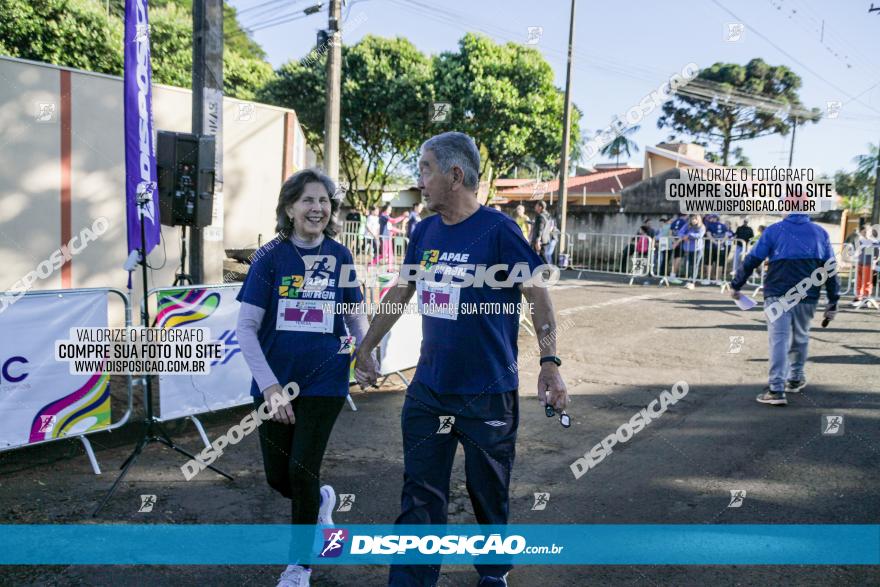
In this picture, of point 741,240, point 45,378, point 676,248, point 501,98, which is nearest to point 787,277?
point 45,378

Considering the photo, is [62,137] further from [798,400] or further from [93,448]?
[798,400]

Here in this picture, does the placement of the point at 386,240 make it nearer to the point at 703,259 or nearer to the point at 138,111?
the point at 703,259

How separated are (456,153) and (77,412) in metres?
3.80

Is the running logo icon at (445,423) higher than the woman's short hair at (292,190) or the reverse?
the reverse

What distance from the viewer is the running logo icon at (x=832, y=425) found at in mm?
5887

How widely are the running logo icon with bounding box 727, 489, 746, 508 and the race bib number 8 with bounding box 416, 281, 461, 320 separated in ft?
8.73

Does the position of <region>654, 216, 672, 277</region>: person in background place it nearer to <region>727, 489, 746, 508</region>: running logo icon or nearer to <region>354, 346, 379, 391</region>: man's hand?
<region>727, 489, 746, 508</region>: running logo icon

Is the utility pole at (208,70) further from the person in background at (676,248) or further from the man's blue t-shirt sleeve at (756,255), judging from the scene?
the person in background at (676,248)

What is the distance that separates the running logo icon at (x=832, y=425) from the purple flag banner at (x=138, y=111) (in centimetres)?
681

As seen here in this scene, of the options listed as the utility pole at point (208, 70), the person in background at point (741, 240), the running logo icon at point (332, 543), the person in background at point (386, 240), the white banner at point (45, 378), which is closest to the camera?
the running logo icon at point (332, 543)

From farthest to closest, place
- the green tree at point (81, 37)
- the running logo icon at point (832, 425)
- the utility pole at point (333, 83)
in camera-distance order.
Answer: the green tree at point (81, 37) < the utility pole at point (333, 83) < the running logo icon at point (832, 425)

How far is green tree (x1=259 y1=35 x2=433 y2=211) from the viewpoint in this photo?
28.8 metres

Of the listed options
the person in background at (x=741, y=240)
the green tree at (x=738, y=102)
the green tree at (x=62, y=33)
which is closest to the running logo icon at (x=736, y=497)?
the person in background at (x=741, y=240)

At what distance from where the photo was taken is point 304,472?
3145 millimetres
